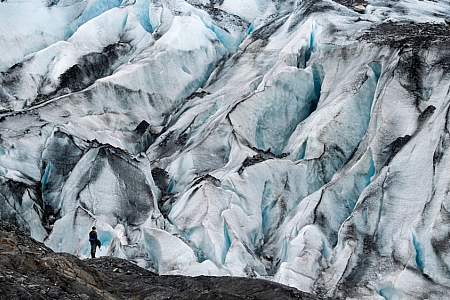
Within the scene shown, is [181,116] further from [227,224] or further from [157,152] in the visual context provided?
[227,224]

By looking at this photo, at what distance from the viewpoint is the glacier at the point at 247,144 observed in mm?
19766

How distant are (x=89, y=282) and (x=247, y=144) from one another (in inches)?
591

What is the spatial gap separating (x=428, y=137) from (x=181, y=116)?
9.79 meters

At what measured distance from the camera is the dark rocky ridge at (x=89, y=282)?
851 cm

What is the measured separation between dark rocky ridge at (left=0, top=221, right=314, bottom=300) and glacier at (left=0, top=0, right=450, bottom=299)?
8455mm

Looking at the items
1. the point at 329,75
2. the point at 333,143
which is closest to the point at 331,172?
the point at 333,143

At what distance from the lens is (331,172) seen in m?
23.0

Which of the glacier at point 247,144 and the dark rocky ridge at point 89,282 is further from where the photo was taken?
the glacier at point 247,144

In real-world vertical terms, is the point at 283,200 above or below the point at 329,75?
below

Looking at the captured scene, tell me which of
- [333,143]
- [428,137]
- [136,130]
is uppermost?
[428,137]

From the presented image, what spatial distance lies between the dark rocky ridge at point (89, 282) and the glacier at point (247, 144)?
8.46 m

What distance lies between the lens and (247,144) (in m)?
24.2

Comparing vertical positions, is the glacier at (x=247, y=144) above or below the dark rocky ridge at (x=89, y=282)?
below

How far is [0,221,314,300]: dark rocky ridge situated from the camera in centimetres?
851
